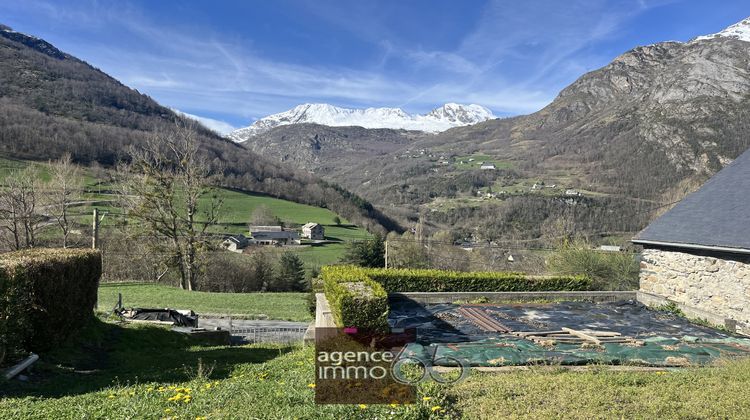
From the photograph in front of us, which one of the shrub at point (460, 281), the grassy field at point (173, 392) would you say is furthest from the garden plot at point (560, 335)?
the grassy field at point (173, 392)

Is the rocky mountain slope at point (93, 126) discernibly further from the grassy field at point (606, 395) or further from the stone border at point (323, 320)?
the grassy field at point (606, 395)

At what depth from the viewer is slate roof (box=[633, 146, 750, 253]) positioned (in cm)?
1139

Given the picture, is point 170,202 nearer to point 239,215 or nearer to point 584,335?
point 584,335

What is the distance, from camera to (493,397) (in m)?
4.96

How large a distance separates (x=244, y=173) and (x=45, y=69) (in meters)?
80.6

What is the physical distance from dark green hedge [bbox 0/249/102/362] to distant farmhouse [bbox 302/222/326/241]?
50.9 metres

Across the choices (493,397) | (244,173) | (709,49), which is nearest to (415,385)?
(493,397)

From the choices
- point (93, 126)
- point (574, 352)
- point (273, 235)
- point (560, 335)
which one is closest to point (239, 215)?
point (273, 235)

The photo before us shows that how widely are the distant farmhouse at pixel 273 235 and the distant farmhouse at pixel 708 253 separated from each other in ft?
151

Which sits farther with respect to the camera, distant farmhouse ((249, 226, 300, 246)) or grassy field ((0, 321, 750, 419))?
distant farmhouse ((249, 226, 300, 246))

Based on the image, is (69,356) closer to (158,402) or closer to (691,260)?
(158,402)

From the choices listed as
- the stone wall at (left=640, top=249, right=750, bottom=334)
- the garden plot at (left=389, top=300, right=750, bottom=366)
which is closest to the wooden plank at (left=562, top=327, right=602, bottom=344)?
the garden plot at (left=389, top=300, right=750, bottom=366)

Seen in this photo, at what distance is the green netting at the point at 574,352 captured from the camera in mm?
7242

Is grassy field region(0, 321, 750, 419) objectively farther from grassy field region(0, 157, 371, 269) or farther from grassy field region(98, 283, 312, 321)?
grassy field region(0, 157, 371, 269)
